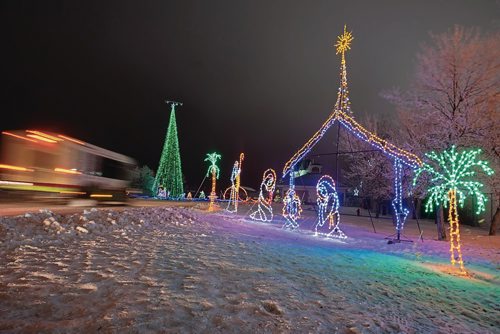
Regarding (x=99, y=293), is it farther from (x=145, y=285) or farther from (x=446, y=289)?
(x=446, y=289)

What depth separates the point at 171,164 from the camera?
34656 millimetres

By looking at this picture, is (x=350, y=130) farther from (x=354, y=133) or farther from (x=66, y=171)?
(x=66, y=171)

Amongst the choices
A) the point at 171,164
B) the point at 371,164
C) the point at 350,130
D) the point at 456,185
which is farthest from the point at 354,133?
the point at 171,164

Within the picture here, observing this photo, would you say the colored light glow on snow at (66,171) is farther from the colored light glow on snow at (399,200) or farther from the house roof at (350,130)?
the colored light glow on snow at (399,200)

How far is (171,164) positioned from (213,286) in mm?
30750

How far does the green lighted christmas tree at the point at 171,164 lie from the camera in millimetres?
33938

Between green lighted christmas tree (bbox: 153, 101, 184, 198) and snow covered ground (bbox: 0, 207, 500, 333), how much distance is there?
25.0 m

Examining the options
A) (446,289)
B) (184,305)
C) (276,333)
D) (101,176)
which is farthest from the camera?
(101,176)

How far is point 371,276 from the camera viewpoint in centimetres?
664

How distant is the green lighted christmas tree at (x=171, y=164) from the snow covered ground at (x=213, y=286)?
984 inches

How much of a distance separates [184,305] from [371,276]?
407 centimetres

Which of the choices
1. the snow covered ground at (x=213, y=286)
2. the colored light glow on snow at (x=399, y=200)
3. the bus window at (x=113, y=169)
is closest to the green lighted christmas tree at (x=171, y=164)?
the bus window at (x=113, y=169)

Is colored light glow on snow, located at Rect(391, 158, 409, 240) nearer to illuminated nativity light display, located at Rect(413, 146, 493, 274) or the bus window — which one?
illuminated nativity light display, located at Rect(413, 146, 493, 274)

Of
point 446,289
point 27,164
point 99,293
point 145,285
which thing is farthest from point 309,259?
point 27,164
